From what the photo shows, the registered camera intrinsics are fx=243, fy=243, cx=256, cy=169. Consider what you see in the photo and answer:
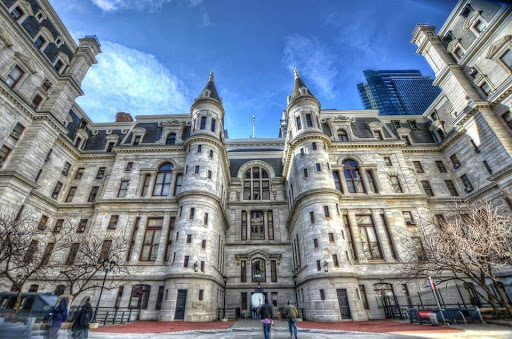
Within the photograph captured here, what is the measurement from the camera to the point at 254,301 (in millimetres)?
28344

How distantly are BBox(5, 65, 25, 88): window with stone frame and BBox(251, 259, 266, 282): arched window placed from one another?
31362mm

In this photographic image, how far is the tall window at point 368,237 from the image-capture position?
77.5 feet

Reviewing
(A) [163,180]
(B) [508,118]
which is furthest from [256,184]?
(B) [508,118]

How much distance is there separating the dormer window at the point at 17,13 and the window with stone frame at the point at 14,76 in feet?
16.7

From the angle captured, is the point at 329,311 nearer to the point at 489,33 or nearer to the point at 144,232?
the point at 144,232

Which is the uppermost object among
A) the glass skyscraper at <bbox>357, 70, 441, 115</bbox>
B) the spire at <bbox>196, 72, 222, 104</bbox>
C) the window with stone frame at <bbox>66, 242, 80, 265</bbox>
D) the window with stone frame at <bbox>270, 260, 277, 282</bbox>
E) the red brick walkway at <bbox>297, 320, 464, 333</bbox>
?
the glass skyscraper at <bbox>357, 70, 441, 115</bbox>

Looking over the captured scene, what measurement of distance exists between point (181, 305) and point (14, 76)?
2752 cm

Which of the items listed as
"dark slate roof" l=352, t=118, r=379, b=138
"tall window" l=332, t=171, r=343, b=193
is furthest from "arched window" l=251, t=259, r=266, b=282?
"dark slate roof" l=352, t=118, r=379, b=138

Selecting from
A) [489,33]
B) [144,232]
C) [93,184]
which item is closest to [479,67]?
[489,33]

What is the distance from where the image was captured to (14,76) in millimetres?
24219

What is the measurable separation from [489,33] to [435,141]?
12.7 meters

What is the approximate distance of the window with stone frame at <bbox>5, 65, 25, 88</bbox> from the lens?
23719mm

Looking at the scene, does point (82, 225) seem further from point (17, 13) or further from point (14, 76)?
point (17, 13)

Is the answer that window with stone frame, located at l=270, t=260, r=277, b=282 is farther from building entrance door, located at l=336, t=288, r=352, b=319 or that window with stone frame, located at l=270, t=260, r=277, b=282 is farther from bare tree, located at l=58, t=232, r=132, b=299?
bare tree, located at l=58, t=232, r=132, b=299
